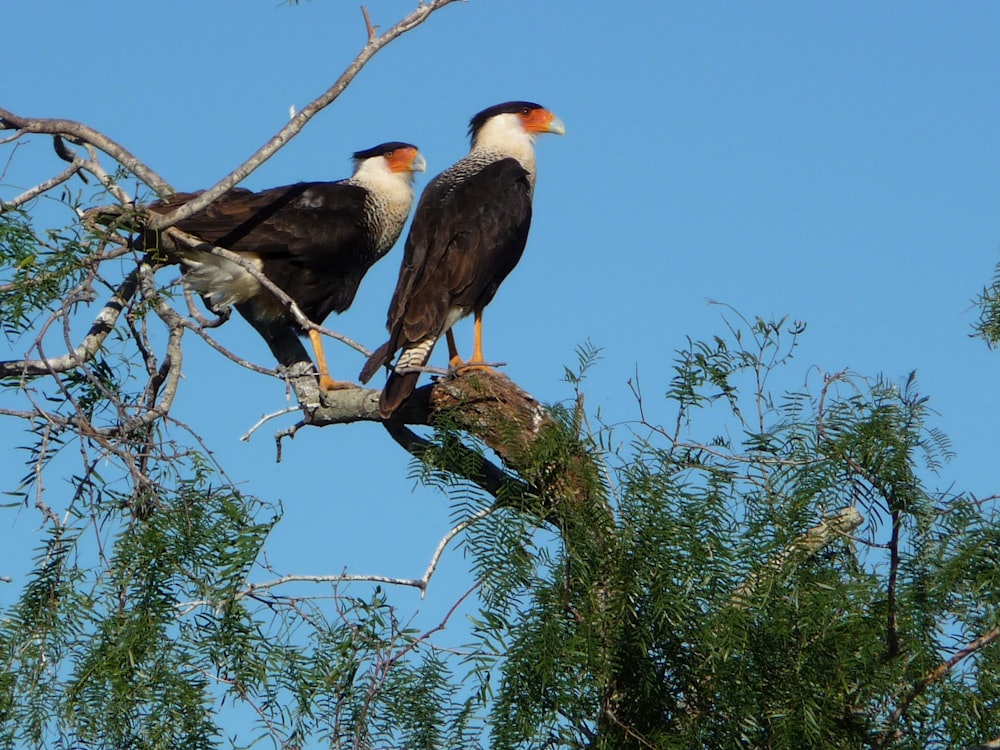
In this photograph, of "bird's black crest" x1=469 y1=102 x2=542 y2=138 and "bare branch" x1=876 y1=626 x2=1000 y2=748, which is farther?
"bird's black crest" x1=469 y1=102 x2=542 y2=138

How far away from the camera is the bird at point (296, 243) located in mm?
4973

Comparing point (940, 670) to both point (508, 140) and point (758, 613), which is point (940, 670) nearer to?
point (758, 613)

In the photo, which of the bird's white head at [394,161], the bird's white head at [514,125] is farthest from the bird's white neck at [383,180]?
the bird's white head at [514,125]

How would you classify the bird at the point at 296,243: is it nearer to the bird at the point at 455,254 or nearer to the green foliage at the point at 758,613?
the bird at the point at 455,254

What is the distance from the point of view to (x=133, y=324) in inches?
144

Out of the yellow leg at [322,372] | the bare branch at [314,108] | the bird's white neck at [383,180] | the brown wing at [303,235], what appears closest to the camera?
the bare branch at [314,108]

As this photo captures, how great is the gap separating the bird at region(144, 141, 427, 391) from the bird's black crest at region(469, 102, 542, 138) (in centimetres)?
65

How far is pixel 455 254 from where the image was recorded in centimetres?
513

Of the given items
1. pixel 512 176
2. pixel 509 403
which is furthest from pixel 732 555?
pixel 512 176

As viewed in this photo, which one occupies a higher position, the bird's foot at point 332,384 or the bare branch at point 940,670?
the bird's foot at point 332,384

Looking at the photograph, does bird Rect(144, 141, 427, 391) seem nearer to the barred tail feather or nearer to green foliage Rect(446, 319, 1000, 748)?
the barred tail feather

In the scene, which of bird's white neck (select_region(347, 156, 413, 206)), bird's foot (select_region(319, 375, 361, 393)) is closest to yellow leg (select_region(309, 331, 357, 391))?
bird's foot (select_region(319, 375, 361, 393))

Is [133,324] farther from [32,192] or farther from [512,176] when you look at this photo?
[512,176]

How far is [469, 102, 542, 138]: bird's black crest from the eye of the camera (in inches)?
251
